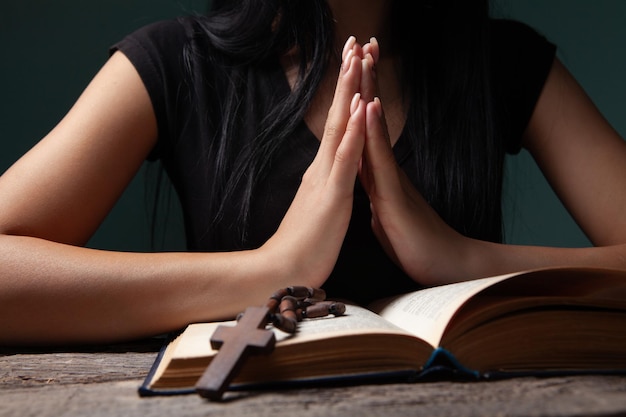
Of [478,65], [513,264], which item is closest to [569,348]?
[513,264]

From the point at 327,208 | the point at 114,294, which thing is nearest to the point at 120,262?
the point at 114,294

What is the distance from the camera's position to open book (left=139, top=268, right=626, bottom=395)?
0.63 m

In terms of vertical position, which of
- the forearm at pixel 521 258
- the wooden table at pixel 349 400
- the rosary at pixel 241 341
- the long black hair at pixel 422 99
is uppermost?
the long black hair at pixel 422 99

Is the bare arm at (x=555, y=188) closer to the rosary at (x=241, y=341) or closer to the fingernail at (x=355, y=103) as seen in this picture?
the fingernail at (x=355, y=103)

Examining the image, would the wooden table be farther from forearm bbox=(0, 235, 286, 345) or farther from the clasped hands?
the clasped hands

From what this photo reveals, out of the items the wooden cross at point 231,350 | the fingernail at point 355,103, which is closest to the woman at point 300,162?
the fingernail at point 355,103

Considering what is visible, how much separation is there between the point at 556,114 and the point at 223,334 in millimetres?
913

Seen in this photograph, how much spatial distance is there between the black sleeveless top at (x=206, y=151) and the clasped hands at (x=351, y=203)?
0.20 meters

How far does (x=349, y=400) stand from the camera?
0.58 metres

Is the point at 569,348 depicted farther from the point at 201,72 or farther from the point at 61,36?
the point at 61,36

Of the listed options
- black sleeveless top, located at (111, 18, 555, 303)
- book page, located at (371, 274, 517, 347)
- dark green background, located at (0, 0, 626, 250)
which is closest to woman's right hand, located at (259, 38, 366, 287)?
book page, located at (371, 274, 517, 347)

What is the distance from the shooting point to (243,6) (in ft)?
4.19

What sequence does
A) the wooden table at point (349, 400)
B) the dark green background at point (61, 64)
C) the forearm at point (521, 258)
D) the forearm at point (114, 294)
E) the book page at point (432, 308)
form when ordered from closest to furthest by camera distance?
1. the wooden table at point (349, 400)
2. the book page at point (432, 308)
3. the forearm at point (114, 294)
4. the forearm at point (521, 258)
5. the dark green background at point (61, 64)

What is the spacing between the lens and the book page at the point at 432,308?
0.68 meters
